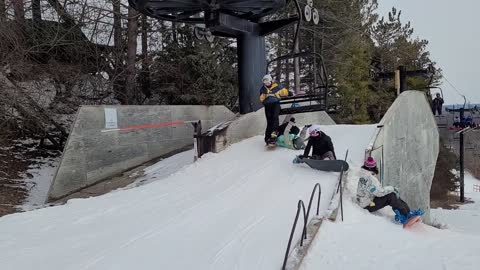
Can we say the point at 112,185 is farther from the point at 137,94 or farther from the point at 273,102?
the point at 137,94

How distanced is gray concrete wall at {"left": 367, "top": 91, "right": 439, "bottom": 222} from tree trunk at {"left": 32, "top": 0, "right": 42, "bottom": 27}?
1293cm

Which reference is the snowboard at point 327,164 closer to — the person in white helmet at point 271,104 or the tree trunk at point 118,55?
the person in white helmet at point 271,104

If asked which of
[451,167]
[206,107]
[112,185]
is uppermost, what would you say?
[206,107]

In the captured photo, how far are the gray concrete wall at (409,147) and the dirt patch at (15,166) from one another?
29.5 ft

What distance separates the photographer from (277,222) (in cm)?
582

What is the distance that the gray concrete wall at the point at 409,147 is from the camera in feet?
36.6

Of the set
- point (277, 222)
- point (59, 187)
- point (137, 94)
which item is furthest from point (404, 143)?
point (137, 94)

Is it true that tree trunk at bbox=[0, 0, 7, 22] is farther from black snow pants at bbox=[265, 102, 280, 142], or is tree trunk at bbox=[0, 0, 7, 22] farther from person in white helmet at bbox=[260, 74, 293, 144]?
black snow pants at bbox=[265, 102, 280, 142]

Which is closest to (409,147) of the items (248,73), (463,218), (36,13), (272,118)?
(272,118)

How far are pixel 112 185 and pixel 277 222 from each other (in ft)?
20.0

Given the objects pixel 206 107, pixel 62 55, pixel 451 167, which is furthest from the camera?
pixel 451 167

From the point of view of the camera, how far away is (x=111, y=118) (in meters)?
11.4

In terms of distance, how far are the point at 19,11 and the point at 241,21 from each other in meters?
7.22

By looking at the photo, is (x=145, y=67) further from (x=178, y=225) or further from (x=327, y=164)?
(x=178, y=225)
